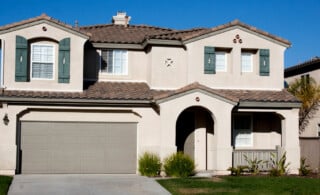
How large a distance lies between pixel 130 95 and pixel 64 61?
3145 millimetres

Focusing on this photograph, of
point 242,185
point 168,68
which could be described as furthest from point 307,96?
point 242,185

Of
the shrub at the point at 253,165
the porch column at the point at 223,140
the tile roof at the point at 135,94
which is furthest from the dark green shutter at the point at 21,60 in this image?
the shrub at the point at 253,165

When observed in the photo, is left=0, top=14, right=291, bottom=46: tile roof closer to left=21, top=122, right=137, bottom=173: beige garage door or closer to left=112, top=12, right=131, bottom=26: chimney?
left=112, top=12, right=131, bottom=26: chimney

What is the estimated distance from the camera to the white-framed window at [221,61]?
84.6 feet

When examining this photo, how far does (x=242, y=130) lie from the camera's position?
25688 mm

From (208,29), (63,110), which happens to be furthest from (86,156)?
(208,29)

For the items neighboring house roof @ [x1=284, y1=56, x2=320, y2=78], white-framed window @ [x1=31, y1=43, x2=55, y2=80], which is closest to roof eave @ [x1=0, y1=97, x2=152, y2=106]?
white-framed window @ [x1=31, y1=43, x2=55, y2=80]

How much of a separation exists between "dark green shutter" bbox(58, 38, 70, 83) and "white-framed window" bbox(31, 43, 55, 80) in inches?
16.2

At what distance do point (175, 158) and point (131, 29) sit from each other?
9.04 meters

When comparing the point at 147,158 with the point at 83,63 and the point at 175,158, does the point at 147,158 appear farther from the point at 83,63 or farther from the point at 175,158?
the point at 83,63

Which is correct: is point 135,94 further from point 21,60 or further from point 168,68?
point 21,60

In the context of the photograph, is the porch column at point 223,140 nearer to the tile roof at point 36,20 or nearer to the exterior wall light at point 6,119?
the tile roof at point 36,20

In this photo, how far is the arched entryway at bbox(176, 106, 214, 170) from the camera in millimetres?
24703

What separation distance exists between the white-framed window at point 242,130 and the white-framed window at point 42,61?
8.63 metres
